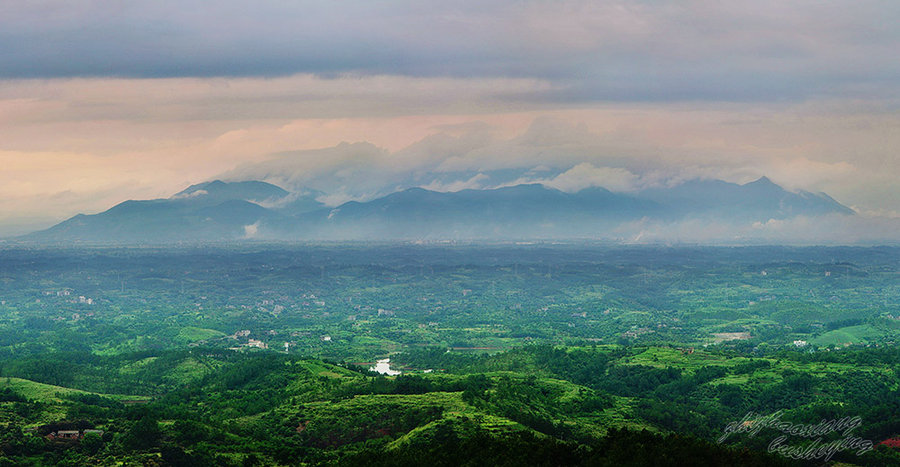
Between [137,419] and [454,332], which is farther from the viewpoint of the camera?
[454,332]

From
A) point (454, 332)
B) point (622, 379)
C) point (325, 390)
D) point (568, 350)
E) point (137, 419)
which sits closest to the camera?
point (137, 419)

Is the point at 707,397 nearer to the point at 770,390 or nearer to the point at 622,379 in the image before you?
the point at 770,390

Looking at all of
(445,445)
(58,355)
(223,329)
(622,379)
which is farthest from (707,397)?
(223,329)

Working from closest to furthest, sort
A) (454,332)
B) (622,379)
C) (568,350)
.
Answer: (622,379) < (568,350) < (454,332)

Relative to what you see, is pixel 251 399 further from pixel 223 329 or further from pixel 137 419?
pixel 223 329

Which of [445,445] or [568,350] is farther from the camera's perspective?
[568,350]

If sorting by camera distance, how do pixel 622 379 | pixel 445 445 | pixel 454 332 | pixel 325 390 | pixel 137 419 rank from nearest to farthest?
pixel 445 445
pixel 137 419
pixel 325 390
pixel 622 379
pixel 454 332

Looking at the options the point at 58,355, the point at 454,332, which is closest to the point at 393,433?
the point at 58,355

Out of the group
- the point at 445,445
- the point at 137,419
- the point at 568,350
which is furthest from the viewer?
the point at 568,350

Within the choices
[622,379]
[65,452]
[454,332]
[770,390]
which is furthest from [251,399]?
[454,332]
